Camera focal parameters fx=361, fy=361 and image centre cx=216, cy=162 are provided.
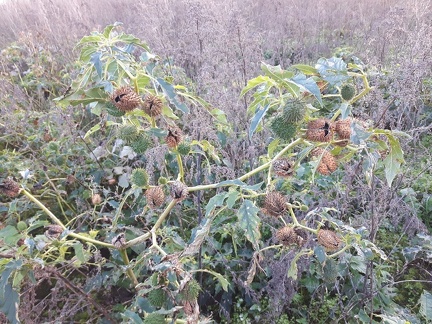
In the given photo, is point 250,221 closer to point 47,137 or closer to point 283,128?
point 283,128

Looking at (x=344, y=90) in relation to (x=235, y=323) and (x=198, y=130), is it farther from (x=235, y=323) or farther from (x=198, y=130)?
(x=235, y=323)

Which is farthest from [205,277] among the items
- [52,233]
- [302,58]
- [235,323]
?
[302,58]

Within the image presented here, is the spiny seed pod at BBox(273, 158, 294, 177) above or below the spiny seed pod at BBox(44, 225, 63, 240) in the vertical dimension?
above

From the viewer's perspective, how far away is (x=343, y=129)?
845 millimetres

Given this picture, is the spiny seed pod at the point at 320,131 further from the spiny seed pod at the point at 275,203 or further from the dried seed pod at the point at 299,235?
the dried seed pod at the point at 299,235

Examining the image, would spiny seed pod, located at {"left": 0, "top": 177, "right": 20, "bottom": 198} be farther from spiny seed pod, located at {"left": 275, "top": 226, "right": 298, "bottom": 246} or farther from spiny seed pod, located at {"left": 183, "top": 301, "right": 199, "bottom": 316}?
spiny seed pod, located at {"left": 275, "top": 226, "right": 298, "bottom": 246}

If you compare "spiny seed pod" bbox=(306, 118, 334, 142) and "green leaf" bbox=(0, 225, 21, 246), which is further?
"green leaf" bbox=(0, 225, 21, 246)

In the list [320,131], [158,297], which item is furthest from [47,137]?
[320,131]

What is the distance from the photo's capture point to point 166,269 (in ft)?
2.78

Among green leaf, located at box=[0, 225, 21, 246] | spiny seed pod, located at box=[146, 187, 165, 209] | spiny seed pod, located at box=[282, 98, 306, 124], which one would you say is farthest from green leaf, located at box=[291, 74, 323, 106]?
green leaf, located at box=[0, 225, 21, 246]

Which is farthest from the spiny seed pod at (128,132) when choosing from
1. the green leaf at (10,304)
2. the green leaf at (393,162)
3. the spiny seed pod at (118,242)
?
the green leaf at (393,162)

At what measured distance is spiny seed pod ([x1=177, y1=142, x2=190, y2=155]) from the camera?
968mm

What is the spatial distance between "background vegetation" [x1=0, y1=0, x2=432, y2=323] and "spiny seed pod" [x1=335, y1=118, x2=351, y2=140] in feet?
0.40

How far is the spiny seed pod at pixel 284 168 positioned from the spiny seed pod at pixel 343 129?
0.14 meters
